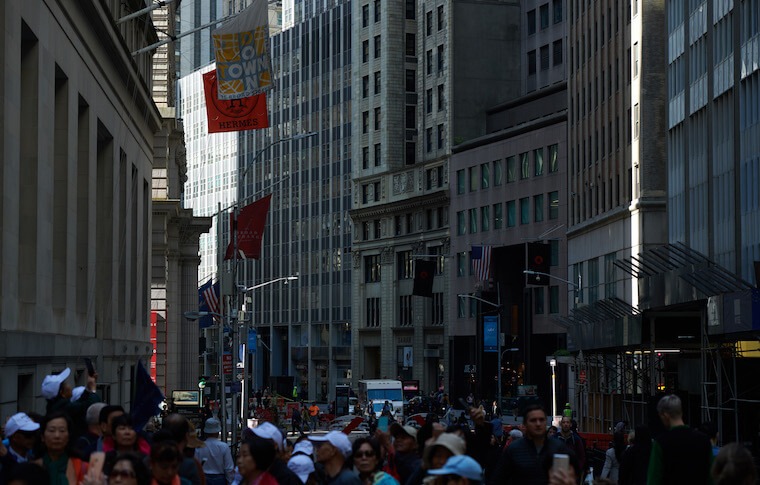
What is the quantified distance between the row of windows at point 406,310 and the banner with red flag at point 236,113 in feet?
250

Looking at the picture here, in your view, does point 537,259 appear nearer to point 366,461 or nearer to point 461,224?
point 461,224

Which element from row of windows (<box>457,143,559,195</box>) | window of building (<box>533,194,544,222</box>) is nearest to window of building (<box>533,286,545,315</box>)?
window of building (<box>533,194,544,222</box>)

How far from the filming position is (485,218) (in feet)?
346

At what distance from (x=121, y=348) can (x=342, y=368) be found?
284 ft

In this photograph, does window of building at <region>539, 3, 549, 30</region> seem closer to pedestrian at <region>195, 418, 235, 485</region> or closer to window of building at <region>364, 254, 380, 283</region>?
window of building at <region>364, 254, 380, 283</region>

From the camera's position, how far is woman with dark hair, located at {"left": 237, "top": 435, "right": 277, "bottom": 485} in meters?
11.3

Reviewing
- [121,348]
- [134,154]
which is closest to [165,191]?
[134,154]

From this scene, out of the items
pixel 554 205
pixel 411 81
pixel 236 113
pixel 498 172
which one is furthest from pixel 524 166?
pixel 236 113

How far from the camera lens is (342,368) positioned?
13150 centimetres

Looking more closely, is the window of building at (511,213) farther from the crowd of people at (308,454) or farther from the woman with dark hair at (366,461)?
the woman with dark hair at (366,461)

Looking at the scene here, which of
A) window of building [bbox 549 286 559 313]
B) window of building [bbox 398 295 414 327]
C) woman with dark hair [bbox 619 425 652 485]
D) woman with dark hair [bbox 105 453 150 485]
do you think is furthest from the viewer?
window of building [bbox 398 295 414 327]

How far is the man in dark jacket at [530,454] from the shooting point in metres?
12.3

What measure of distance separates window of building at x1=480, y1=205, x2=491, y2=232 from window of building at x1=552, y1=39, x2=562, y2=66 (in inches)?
433

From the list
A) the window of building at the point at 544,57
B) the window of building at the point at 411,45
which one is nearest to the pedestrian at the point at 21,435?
the window of building at the point at 544,57
